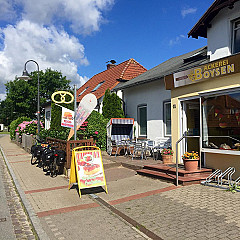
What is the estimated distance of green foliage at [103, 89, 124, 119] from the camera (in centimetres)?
1518

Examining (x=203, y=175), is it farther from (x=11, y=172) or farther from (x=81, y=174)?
(x=11, y=172)

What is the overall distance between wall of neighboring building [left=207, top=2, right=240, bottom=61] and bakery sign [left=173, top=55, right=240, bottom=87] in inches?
41.1

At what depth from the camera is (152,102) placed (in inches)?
525

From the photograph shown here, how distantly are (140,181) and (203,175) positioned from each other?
1.93 meters

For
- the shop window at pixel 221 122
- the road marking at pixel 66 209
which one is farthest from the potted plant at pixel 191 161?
the road marking at pixel 66 209

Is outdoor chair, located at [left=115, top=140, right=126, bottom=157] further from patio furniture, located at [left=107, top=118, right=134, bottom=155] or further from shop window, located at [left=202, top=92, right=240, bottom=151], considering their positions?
shop window, located at [left=202, top=92, right=240, bottom=151]

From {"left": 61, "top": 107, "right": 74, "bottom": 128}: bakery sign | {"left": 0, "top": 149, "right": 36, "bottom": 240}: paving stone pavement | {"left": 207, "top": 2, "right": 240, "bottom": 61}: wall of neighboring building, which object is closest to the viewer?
{"left": 0, "top": 149, "right": 36, "bottom": 240}: paving stone pavement

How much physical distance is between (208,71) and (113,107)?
7.80 meters

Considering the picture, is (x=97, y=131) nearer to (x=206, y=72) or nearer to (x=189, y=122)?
(x=189, y=122)

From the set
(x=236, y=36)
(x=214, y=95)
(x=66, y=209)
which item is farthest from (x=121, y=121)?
(x=66, y=209)

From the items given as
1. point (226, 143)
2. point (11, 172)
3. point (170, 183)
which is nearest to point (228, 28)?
point (226, 143)

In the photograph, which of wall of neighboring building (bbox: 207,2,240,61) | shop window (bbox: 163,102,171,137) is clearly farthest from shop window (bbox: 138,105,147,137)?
wall of neighboring building (bbox: 207,2,240,61)

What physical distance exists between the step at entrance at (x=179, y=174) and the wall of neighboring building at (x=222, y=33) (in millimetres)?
3983

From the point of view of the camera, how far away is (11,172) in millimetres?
10641
